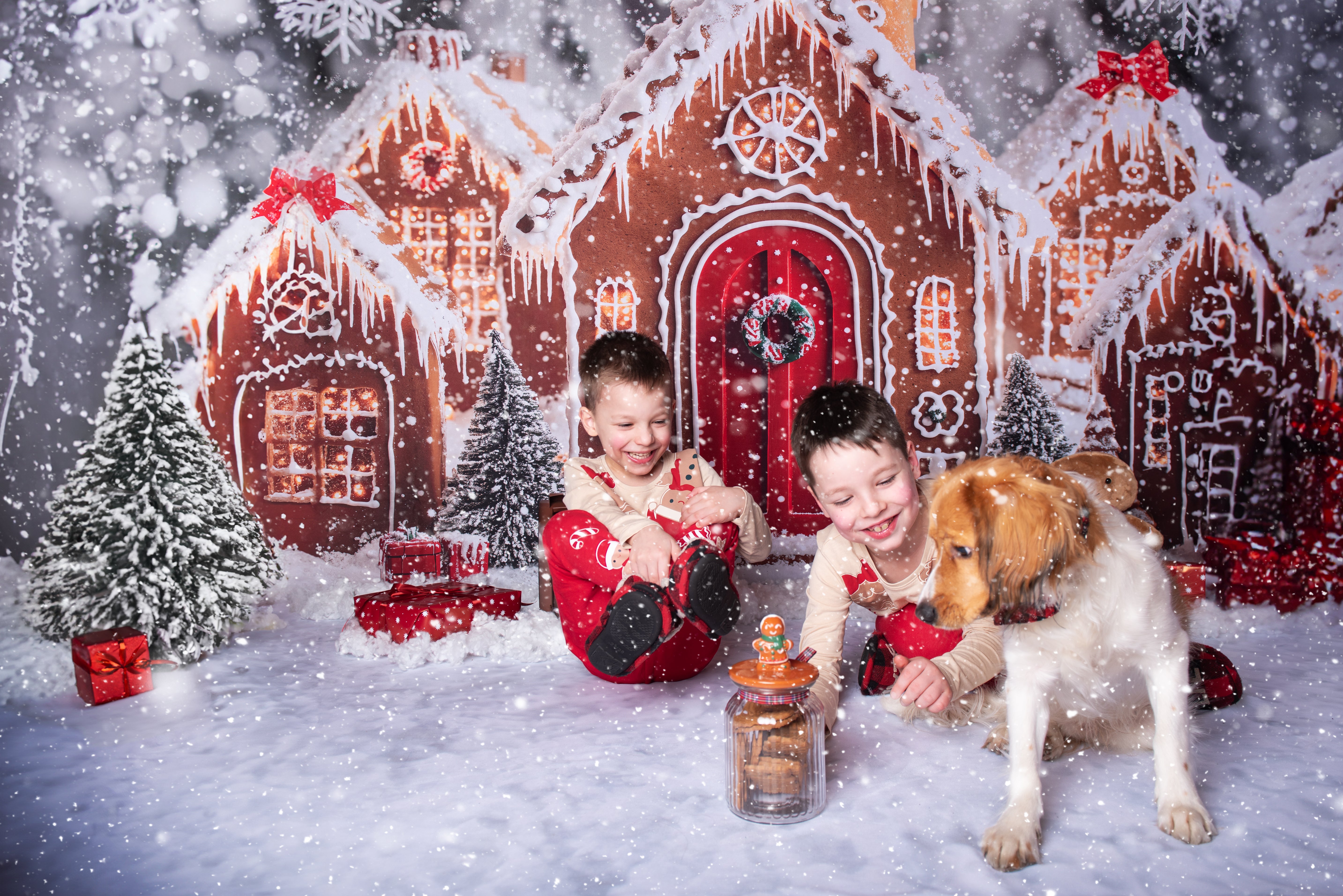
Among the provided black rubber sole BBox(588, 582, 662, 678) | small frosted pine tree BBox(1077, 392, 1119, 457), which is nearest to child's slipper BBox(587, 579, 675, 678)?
black rubber sole BBox(588, 582, 662, 678)

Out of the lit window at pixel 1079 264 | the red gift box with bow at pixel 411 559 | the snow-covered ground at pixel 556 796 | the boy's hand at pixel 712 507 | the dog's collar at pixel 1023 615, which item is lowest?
the snow-covered ground at pixel 556 796

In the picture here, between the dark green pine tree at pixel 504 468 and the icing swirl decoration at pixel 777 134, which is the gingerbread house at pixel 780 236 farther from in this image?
the dark green pine tree at pixel 504 468

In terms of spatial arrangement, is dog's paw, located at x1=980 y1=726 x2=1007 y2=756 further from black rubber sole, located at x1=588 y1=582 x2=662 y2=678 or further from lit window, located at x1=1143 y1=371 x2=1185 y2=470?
lit window, located at x1=1143 y1=371 x2=1185 y2=470

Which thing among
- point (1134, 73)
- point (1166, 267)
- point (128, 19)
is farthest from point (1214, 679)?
point (128, 19)

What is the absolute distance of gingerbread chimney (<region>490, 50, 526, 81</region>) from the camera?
3682 mm

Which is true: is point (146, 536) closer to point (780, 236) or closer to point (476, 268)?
point (476, 268)

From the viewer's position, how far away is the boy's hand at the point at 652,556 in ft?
7.16

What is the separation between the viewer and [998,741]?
2.01 m

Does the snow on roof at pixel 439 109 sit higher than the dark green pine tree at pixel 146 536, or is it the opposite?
the snow on roof at pixel 439 109

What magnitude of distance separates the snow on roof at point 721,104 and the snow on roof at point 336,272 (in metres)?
0.47

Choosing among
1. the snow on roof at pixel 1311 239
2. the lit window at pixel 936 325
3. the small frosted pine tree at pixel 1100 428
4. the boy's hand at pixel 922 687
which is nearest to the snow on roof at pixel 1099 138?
the snow on roof at pixel 1311 239

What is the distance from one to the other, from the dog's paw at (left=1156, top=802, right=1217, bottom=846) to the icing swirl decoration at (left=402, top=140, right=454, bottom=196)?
344 cm

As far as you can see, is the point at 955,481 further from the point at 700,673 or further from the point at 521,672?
the point at 521,672

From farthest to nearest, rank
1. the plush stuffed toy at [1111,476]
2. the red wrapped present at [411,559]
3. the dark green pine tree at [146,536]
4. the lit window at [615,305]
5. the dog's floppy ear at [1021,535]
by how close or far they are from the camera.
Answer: the lit window at [615,305] < the red wrapped present at [411,559] < the dark green pine tree at [146,536] < the plush stuffed toy at [1111,476] < the dog's floppy ear at [1021,535]
